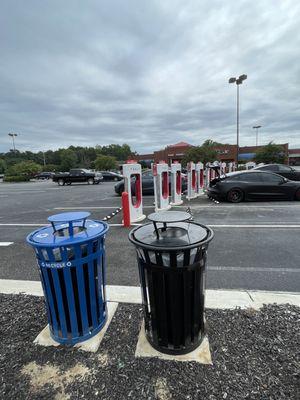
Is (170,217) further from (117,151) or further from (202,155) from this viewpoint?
(117,151)

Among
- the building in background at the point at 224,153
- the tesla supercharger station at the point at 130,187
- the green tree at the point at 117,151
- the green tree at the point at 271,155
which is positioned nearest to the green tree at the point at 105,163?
the building in background at the point at 224,153

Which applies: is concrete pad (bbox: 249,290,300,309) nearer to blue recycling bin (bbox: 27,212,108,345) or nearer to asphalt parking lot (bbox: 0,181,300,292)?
asphalt parking lot (bbox: 0,181,300,292)

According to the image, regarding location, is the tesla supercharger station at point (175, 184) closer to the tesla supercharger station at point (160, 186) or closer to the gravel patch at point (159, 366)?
the tesla supercharger station at point (160, 186)

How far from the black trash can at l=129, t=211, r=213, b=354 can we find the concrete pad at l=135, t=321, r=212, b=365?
0.11 ft

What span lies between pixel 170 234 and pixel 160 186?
669 centimetres

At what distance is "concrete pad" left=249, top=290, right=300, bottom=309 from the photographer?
2732mm

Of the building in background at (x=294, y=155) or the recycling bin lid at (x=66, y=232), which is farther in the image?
the building in background at (x=294, y=155)

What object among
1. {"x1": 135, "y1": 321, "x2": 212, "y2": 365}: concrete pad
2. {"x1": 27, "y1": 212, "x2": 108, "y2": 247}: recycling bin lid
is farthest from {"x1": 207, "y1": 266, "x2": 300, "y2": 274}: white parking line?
{"x1": 27, "y1": 212, "x2": 108, "y2": 247}: recycling bin lid

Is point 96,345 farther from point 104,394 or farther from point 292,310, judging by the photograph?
point 292,310

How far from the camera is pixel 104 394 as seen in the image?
5.73ft

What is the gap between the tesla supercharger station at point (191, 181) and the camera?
458 inches

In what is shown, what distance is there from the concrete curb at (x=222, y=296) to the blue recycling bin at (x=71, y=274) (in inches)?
25.2

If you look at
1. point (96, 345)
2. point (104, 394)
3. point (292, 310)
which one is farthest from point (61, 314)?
point (292, 310)

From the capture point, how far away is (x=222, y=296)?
292 centimetres
